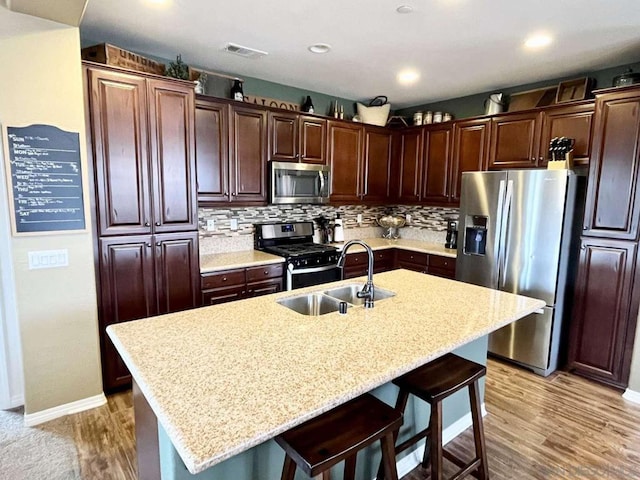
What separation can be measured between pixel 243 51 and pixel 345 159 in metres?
1.64

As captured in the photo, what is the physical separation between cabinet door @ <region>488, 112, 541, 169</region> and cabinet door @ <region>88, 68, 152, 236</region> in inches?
126

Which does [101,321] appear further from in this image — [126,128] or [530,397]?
[530,397]

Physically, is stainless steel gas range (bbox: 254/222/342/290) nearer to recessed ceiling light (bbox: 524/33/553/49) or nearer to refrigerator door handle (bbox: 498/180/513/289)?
refrigerator door handle (bbox: 498/180/513/289)

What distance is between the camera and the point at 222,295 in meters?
3.14

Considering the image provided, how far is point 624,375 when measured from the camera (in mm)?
2895

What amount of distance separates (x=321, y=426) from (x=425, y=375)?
65 cm

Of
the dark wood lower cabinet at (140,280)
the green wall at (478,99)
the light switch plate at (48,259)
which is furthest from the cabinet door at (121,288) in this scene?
the green wall at (478,99)

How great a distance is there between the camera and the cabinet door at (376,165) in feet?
14.4

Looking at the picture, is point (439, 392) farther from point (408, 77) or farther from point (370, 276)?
point (408, 77)

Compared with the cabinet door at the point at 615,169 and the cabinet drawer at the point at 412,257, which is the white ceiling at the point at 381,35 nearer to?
the cabinet door at the point at 615,169

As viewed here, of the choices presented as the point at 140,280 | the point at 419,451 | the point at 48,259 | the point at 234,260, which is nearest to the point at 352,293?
the point at 419,451

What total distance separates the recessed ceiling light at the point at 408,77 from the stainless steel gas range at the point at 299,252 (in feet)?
5.85

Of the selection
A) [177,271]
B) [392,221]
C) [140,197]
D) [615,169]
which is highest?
[615,169]

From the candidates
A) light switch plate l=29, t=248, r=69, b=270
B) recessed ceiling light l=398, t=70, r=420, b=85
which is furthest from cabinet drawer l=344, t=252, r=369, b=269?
light switch plate l=29, t=248, r=69, b=270
